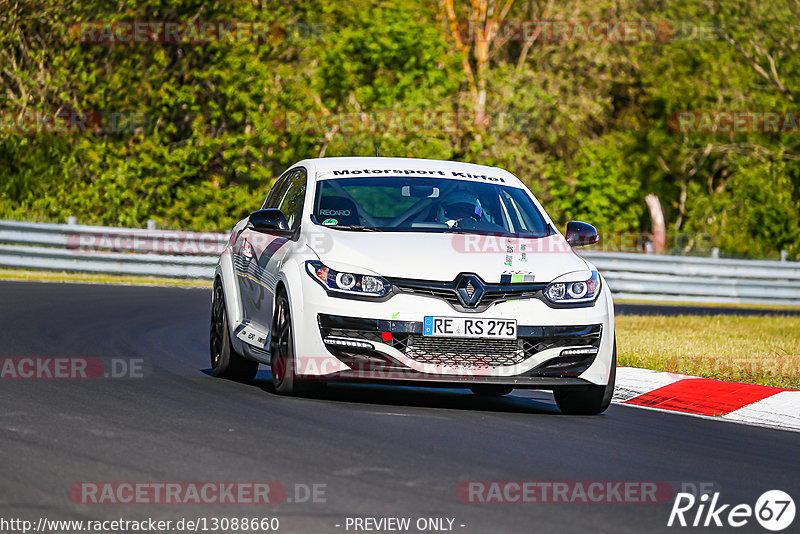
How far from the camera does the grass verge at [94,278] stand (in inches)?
922

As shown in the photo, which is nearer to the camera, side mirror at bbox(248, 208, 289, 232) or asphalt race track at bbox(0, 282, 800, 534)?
asphalt race track at bbox(0, 282, 800, 534)

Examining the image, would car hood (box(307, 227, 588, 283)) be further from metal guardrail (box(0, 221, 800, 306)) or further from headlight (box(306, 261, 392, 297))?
metal guardrail (box(0, 221, 800, 306))

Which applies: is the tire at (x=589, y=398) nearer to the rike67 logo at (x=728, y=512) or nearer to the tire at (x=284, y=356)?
the tire at (x=284, y=356)

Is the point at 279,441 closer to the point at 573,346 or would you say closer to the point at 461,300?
the point at 461,300

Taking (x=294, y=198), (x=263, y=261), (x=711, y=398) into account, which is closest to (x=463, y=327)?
(x=263, y=261)

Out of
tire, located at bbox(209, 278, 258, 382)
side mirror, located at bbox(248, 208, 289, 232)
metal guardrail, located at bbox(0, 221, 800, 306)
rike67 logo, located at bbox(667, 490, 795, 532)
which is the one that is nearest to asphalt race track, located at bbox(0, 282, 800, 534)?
rike67 logo, located at bbox(667, 490, 795, 532)

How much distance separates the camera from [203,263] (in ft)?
82.7

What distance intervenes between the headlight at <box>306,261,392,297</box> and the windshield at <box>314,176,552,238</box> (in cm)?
79

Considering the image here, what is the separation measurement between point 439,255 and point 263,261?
1.60 metres

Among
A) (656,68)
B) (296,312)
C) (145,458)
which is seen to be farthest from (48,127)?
(656,68)

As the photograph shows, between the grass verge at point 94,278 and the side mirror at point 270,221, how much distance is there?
1352 centimetres

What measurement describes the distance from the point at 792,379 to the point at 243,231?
15.3 feet

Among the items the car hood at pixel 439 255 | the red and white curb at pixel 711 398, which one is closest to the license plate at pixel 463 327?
the car hood at pixel 439 255

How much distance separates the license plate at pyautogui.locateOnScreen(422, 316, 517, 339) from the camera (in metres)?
8.72
